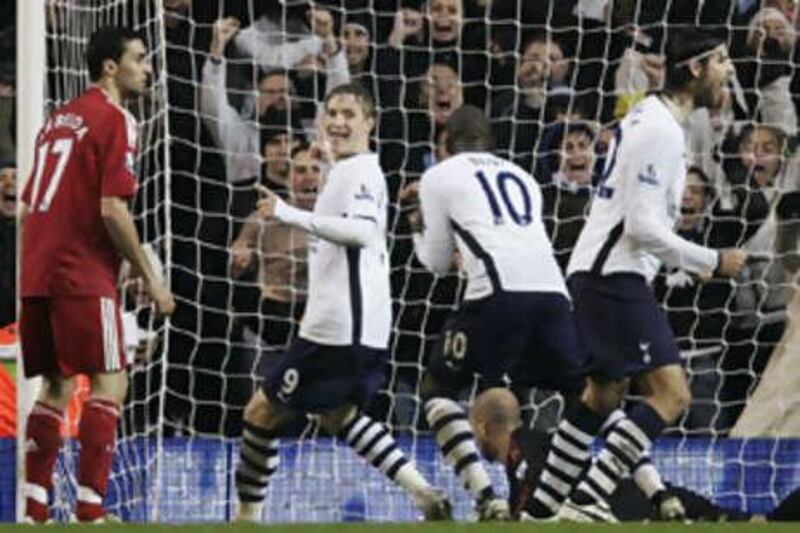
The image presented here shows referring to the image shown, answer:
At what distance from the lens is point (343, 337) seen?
12.0 meters

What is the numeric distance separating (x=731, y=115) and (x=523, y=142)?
873 millimetres

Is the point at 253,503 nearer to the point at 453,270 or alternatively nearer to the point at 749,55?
the point at 453,270

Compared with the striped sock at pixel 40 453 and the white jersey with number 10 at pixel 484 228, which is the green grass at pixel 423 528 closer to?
the striped sock at pixel 40 453

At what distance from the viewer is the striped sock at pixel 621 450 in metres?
11.6

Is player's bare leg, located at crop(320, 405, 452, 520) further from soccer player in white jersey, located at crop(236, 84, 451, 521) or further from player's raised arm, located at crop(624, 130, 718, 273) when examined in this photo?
player's raised arm, located at crop(624, 130, 718, 273)

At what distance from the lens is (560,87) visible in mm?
13766

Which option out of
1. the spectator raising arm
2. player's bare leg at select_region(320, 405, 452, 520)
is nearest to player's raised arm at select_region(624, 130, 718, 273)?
player's bare leg at select_region(320, 405, 452, 520)

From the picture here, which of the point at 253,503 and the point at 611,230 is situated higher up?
the point at 611,230

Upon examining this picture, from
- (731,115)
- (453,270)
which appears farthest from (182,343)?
(731,115)

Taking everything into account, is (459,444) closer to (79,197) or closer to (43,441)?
(43,441)

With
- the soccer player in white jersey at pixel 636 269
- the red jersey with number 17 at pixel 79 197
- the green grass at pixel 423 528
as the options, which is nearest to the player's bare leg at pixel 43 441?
the red jersey with number 17 at pixel 79 197

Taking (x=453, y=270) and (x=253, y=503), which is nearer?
(x=253, y=503)

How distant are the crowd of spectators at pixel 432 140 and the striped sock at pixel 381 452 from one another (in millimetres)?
1623

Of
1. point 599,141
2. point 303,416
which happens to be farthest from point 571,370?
point 599,141
